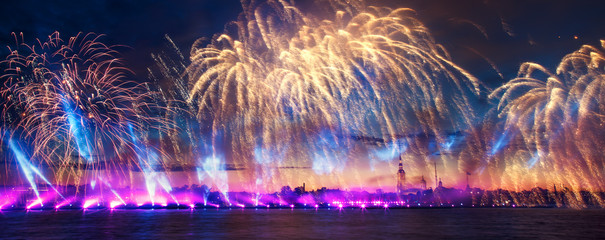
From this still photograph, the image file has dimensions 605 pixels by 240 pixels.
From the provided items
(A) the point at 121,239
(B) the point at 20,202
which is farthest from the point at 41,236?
(B) the point at 20,202

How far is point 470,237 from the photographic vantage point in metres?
40.6

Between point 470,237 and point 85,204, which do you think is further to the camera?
point 85,204

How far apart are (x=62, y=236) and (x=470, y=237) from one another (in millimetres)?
34833

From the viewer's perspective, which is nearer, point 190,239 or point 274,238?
point 190,239

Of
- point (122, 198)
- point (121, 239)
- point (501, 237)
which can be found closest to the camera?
point (121, 239)

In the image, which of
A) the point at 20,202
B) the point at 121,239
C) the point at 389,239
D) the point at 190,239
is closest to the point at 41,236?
the point at 121,239

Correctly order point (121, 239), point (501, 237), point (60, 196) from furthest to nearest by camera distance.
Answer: point (60, 196), point (501, 237), point (121, 239)

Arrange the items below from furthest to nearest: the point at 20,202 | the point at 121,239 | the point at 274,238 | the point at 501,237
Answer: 1. the point at 20,202
2. the point at 501,237
3. the point at 274,238
4. the point at 121,239

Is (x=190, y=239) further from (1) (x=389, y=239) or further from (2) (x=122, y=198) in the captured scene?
(2) (x=122, y=198)

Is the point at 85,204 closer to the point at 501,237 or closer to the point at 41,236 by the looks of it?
the point at 41,236

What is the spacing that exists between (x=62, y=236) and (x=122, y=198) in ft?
476

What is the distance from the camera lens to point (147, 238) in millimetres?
36812

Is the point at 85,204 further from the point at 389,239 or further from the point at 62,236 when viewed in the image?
the point at 389,239

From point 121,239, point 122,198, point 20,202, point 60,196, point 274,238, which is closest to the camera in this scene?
point 121,239
